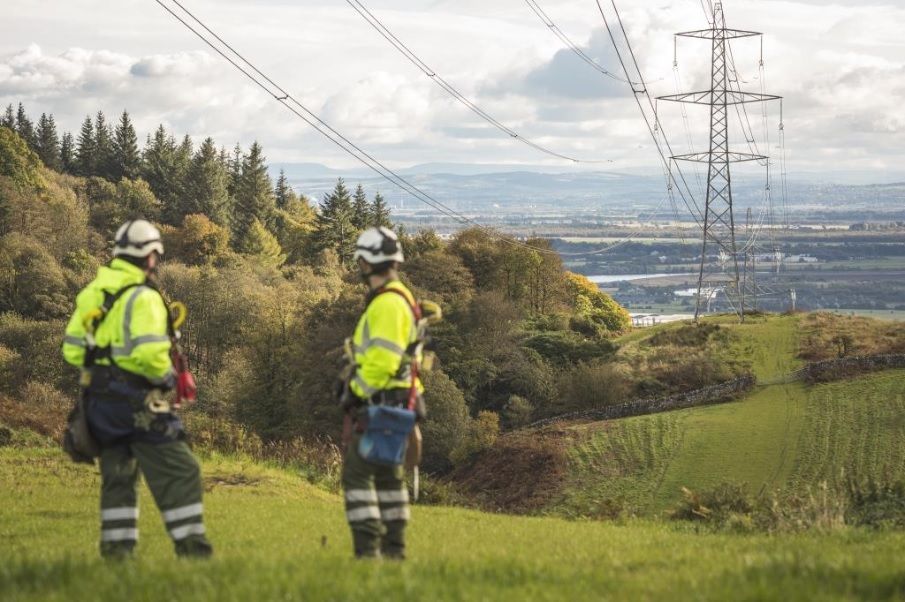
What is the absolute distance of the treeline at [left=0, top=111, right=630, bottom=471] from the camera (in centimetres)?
7669

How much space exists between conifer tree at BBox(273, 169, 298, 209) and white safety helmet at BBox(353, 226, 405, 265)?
17622cm

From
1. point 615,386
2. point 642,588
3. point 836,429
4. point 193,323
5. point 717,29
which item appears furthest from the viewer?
point 193,323

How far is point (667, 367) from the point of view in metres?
79.1

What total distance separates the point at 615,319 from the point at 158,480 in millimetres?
124902

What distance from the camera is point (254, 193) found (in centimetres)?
16438

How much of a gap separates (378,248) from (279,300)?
95200 mm

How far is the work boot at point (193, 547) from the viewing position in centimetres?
1007

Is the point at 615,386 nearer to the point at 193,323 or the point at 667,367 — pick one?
the point at 667,367

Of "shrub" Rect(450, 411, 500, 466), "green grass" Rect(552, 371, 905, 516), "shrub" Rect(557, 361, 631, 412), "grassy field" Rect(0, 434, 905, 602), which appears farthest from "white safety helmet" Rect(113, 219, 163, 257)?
"shrub" Rect(557, 361, 631, 412)

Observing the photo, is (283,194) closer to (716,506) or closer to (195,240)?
(195,240)

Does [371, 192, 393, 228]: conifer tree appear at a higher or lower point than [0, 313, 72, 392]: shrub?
higher

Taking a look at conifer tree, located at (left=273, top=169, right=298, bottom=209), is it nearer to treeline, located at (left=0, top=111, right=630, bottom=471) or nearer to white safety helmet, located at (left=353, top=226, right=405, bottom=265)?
treeline, located at (left=0, top=111, right=630, bottom=471)

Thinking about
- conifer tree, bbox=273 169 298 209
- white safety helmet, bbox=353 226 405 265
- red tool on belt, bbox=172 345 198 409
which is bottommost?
red tool on belt, bbox=172 345 198 409

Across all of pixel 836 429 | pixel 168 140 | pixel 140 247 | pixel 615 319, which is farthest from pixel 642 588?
pixel 168 140
